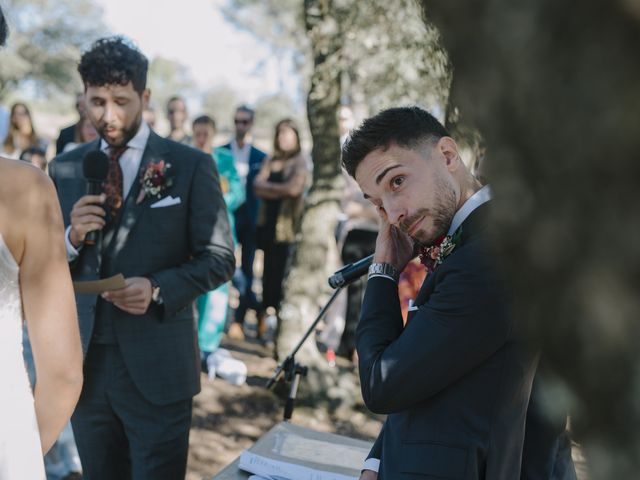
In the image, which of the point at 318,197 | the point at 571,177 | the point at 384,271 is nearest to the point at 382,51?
the point at 318,197

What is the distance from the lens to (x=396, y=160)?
6.66 ft

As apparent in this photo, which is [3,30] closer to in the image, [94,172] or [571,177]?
[94,172]

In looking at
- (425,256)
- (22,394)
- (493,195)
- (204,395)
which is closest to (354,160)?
(425,256)

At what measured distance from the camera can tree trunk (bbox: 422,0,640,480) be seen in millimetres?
388

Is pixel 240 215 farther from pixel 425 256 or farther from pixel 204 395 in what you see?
pixel 425 256

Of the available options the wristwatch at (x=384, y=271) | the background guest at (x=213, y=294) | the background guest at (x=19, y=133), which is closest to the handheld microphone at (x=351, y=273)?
the wristwatch at (x=384, y=271)

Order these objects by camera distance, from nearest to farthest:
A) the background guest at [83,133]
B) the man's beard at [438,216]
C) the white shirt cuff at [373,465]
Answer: the man's beard at [438,216], the white shirt cuff at [373,465], the background guest at [83,133]

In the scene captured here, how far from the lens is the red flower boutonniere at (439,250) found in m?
1.88

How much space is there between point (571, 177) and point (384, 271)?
1640 millimetres

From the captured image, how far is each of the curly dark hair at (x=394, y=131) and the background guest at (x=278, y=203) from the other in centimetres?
562

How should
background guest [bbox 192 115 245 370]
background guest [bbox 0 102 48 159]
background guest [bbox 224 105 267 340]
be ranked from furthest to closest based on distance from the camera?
background guest [bbox 224 105 267 340]
background guest [bbox 0 102 48 159]
background guest [bbox 192 115 245 370]

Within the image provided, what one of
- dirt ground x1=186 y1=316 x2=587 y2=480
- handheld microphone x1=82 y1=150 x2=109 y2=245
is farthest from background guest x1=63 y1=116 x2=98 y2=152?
handheld microphone x1=82 y1=150 x2=109 y2=245

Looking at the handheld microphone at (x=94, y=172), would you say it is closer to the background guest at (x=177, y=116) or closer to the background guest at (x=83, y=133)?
the background guest at (x=83, y=133)

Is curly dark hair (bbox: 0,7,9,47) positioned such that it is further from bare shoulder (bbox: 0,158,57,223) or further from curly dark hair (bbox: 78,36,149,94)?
curly dark hair (bbox: 78,36,149,94)
